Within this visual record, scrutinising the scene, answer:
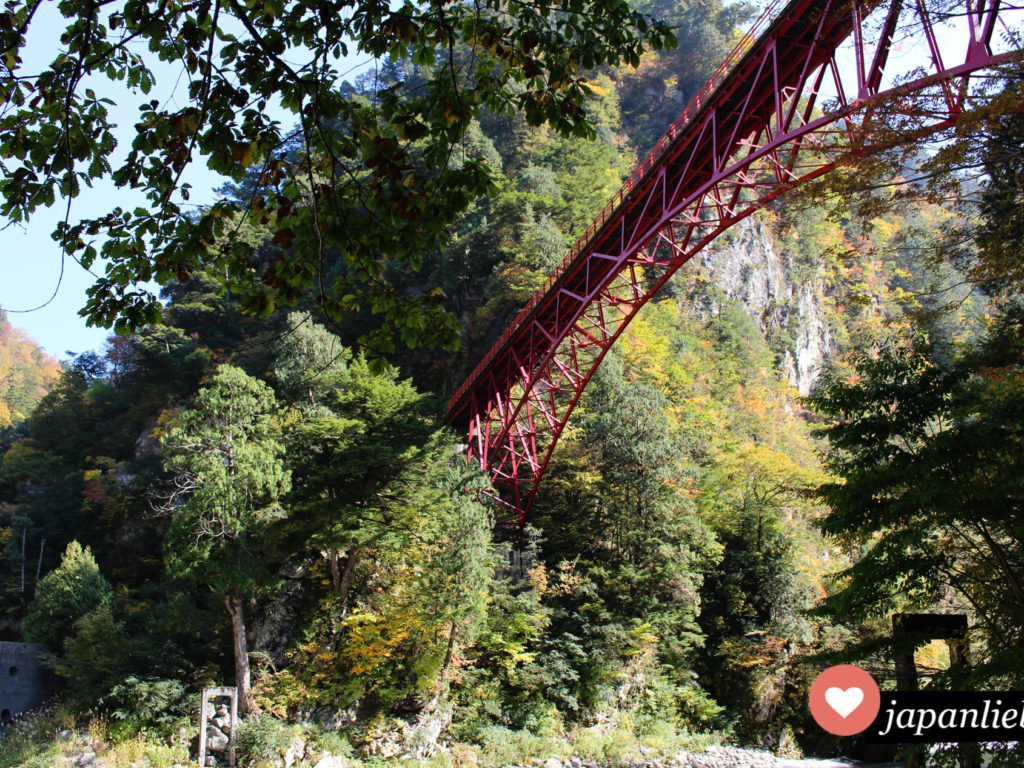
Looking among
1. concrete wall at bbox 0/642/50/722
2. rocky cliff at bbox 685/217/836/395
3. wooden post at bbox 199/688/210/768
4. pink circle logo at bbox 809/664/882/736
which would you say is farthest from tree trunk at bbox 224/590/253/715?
rocky cliff at bbox 685/217/836/395

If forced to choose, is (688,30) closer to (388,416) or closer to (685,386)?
(685,386)

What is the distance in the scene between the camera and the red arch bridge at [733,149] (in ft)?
16.5

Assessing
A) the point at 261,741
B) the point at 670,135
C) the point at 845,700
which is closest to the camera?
the point at 845,700

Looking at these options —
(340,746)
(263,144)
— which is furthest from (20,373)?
(263,144)

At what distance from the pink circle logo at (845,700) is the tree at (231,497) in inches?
494

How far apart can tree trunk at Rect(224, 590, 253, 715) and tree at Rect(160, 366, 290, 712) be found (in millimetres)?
19

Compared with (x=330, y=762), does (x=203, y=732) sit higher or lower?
higher

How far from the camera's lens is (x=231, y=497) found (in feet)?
49.6

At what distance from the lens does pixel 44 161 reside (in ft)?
11.0

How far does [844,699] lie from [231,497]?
42.7 ft

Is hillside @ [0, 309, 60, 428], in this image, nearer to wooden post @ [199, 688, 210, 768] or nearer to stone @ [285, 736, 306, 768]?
wooden post @ [199, 688, 210, 768]

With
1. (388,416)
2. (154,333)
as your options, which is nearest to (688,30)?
(154,333)

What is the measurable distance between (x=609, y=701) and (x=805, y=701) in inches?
189

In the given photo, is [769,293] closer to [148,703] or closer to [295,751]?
[295,751]
